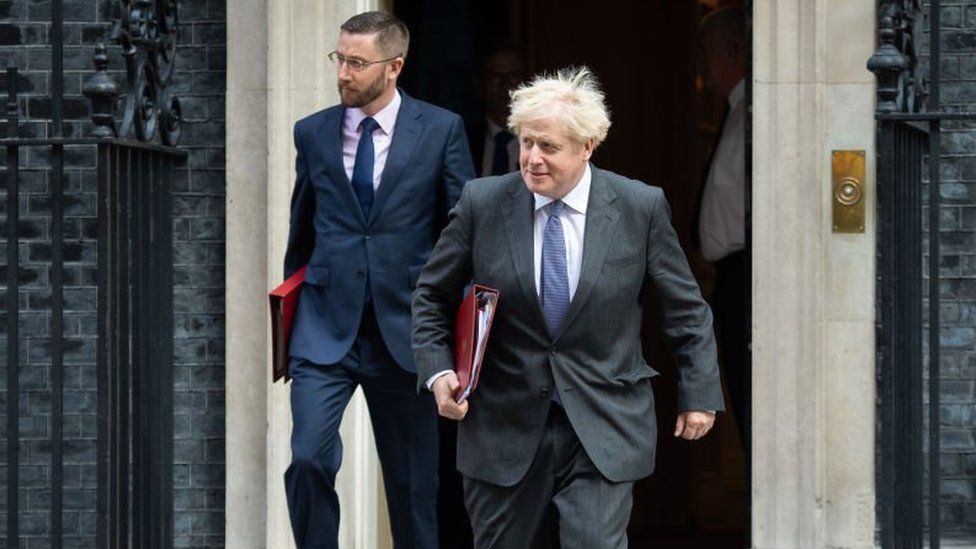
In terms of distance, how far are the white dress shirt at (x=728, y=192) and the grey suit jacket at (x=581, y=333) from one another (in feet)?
8.97

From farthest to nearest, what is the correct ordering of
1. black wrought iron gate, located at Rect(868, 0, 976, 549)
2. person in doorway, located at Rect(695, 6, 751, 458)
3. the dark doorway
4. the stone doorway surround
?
the dark doorway → person in doorway, located at Rect(695, 6, 751, 458) → the stone doorway surround → black wrought iron gate, located at Rect(868, 0, 976, 549)

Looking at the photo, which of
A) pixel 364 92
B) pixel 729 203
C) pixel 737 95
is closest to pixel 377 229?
pixel 364 92

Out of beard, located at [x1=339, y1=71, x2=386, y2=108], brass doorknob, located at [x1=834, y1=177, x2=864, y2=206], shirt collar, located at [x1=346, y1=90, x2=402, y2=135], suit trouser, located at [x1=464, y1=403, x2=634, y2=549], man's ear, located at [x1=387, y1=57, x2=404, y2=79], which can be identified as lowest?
suit trouser, located at [x1=464, y1=403, x2=634, y2=549]

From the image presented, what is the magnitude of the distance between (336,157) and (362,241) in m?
0.28

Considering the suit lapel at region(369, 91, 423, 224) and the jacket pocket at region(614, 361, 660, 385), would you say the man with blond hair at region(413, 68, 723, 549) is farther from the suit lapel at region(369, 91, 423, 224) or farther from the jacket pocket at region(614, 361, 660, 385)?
the suit lapel at region(369, 91, 423, 224)

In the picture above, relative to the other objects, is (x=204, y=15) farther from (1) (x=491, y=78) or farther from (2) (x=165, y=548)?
(2) (x=165, y=548)

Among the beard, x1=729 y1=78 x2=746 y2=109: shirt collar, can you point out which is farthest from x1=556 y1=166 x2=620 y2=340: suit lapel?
x1=729 y1=78 x2=746 y2=109: shirt collar

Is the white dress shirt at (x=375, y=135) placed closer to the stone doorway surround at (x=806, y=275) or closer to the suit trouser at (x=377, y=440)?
A: the suit trouser at (x=377, y=440)

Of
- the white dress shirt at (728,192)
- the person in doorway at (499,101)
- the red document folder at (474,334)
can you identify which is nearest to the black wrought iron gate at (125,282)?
the red document folder at (474,334)

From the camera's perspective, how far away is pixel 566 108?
5.84 m

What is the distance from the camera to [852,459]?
8188 mm

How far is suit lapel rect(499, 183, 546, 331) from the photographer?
19.3 ft

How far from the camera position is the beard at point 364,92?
6895mm

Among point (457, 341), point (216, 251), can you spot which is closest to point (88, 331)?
point (216, 251)
